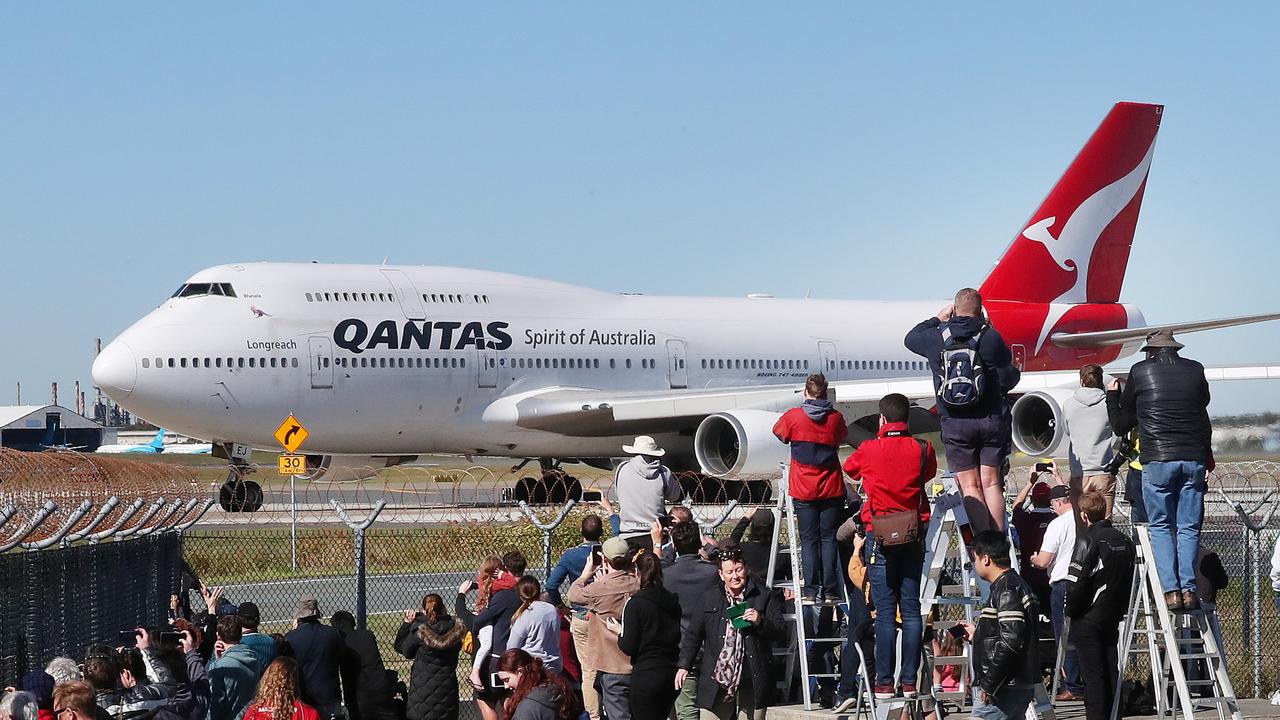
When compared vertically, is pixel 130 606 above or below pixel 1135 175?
below

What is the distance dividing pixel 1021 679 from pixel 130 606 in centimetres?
632

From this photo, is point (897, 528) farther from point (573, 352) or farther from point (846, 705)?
point (573, 352)

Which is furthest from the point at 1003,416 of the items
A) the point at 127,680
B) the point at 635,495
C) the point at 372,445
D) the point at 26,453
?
the point at 372,445

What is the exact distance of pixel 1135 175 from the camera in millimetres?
30688

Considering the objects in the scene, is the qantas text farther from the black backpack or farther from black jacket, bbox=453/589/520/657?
the black backpack

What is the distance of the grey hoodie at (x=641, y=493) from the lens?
37.4ft

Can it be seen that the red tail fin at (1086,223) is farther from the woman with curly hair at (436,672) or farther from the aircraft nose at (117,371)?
the woman with curly hair at (436,672)

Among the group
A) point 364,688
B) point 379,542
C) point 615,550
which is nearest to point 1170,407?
point 615,550

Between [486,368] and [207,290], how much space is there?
4.20 m

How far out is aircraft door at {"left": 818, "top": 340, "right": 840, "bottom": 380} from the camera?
94.5 ft

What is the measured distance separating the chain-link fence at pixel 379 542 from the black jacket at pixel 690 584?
2.93 m

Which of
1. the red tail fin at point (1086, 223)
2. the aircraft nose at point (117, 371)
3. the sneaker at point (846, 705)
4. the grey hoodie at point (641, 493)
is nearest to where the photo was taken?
the sneaker at point (846, 705)

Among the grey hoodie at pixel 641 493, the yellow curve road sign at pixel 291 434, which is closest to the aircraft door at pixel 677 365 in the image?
the yellow curve road sign at pixel 291 434

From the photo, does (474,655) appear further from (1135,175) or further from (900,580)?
(1135,175)
